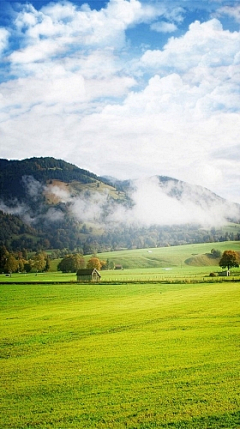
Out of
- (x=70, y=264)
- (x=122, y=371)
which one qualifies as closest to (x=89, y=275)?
(x=70, y=264)

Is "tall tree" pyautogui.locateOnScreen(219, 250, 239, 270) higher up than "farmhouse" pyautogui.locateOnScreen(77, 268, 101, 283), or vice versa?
"tall tree" pyautogui.locateOnScreen(219, 250, 239, 270)

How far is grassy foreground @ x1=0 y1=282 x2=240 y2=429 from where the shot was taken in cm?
1641

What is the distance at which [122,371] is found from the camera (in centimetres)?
2262

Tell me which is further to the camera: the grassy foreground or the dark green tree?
the dark green tree

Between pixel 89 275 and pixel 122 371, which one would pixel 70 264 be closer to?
pixel 89 275

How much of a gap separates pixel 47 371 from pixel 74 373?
6.13ft

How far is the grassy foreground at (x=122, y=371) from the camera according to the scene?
16.4 m

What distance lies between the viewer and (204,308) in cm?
4703

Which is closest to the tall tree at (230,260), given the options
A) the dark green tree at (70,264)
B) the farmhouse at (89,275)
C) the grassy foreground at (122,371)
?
the farmhouse at (89,275)

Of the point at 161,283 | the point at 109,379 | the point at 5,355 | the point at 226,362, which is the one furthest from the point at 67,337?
the point at 161,283

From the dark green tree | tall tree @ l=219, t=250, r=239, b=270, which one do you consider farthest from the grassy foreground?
the dark green tree

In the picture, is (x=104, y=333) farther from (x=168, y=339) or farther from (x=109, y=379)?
(x=109, y=379)

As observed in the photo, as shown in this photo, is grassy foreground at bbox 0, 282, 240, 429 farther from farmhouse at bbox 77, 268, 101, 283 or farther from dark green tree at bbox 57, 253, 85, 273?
dark green tree at bbox 57, 253, 85, 273

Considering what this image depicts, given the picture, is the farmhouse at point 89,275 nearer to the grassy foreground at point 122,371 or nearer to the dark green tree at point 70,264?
the dark green tree at point 70,264
